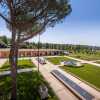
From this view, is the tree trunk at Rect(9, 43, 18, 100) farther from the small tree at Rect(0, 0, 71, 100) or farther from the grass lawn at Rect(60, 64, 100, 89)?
the grass lawn at Rect(60, 64, 100, 89)

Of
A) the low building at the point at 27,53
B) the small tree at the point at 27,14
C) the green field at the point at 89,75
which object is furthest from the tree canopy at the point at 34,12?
the low building at the point at 27,53

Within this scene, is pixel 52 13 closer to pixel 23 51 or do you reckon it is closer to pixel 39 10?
pixel 39 10

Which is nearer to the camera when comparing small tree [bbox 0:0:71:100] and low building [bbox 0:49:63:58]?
small tree [bbox 0:0:71:100]

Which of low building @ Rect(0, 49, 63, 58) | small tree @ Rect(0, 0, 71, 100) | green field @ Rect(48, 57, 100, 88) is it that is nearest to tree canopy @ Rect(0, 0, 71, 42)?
small tree @ Rect(0, 0, 71, 100)

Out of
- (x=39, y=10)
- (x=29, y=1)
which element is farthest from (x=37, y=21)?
(x=29, y=1)

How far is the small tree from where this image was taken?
14.0 m

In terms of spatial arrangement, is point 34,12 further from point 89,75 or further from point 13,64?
point 89,75

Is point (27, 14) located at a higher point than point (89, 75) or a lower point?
higher

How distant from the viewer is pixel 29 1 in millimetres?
13883

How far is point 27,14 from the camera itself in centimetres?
1496

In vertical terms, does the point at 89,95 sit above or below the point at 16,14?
below

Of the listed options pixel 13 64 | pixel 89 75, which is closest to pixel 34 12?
pixel 13 64

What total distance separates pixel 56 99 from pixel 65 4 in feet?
23.2

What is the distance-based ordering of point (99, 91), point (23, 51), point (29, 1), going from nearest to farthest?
point (29, 1)
point (99, 91)
point (23, 51)
